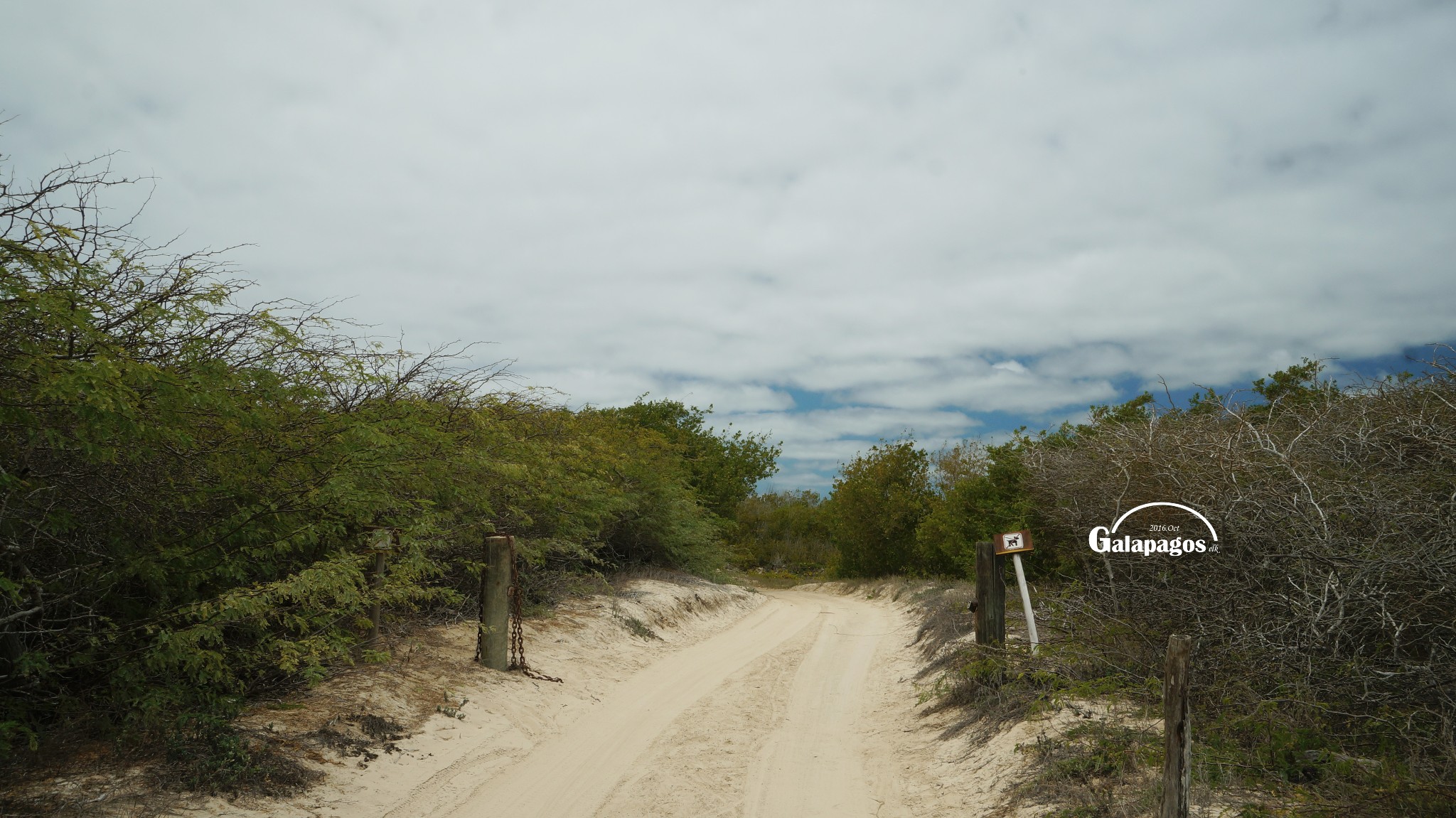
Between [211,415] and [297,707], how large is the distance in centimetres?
288

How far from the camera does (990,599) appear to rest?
965cm

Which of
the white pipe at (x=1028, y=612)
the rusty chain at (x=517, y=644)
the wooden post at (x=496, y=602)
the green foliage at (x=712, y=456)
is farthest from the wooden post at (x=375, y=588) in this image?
the green foliage at (x=712, y=456)

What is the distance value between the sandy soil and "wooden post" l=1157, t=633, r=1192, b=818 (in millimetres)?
1992

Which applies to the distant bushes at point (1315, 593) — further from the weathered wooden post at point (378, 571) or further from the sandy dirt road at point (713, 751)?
the weathered wooden post at point (378, 571)

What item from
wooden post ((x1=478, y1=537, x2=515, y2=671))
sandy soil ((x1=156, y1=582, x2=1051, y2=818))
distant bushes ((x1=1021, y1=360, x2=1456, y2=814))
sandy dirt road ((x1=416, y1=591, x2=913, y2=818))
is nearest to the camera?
distant bushes ((x1=1021, y1=360, x2=1456, y2=814))

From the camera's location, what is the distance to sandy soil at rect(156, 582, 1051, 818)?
6414mm

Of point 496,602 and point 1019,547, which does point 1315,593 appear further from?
point 496,602

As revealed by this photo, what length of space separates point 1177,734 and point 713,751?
474cm

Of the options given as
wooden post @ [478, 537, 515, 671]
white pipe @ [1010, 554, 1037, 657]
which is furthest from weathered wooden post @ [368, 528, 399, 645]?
white pipe @ [1010, 554, 1037, 657]

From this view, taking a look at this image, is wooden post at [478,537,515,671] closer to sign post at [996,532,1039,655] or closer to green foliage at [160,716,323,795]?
green foliage at [160,716,323,795]

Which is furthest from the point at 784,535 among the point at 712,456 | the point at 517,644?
the point at 517,644

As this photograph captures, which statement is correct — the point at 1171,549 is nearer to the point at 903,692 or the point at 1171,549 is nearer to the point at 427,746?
the point at 903,692

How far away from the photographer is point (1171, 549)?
7.64 metres

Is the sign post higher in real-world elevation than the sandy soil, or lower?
higher
